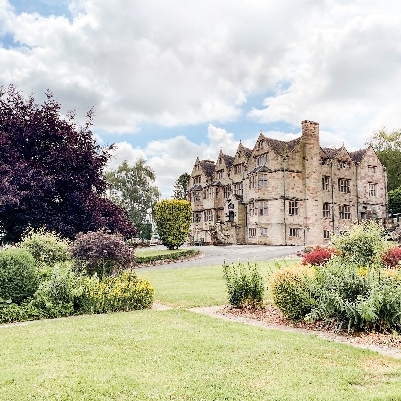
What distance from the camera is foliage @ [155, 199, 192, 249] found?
37531 millimetres

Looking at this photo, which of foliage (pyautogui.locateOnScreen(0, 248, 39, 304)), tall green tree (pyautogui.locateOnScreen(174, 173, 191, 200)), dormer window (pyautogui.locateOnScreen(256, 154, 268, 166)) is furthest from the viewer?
tall green tree (pyautogui.locateOnScreen(174, 173, 191, 200))

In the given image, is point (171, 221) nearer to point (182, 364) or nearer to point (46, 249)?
point (46, 249)

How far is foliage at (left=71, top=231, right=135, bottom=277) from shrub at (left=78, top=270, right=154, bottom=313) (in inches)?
62.6

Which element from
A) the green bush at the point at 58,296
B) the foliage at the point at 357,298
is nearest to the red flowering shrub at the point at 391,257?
the foliage at the point at 357,298

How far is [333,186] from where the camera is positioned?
162ft

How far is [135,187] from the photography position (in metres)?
63.1

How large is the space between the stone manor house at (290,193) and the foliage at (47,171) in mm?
23549

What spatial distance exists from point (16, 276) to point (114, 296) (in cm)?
288

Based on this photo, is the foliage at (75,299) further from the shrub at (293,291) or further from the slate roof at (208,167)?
the slate roof at (208,167)

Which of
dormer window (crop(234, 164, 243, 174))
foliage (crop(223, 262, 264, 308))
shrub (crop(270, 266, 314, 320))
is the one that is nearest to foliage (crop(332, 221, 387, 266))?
foliage (crop(223, 262, 264, 308))

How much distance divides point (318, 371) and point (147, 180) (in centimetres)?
5897

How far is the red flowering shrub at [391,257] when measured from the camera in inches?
666

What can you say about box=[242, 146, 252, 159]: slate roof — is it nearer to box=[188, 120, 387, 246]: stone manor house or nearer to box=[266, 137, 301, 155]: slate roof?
box=[188, 120, 387, 246]: stone manor house

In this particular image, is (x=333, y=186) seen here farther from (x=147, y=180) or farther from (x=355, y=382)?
(x=355, y=382)
